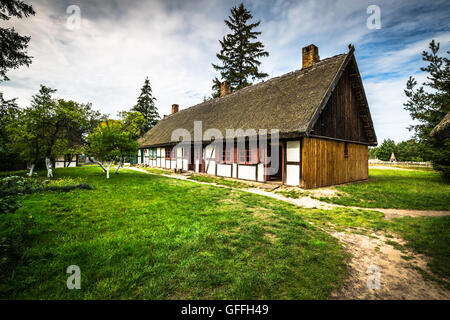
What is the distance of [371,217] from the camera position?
5.56 metres

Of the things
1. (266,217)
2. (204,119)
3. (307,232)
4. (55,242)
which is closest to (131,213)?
(55,242)

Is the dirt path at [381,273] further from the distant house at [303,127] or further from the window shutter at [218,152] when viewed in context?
the window shutter at [218,152]

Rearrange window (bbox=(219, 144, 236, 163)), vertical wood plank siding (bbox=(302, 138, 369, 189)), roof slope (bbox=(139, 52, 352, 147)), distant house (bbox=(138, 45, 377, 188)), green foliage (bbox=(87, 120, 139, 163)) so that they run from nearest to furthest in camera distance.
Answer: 1. vertical wood plank siding (bbox=(302, 138, 369, 189))
2. distant house (bbox=(138, 45, 377, 188))
3. roof slope (bbox=(139, 52, 352, 147))
4. green foliage (bbox=(87, 120, 139, 163))
5. window (bbox=(219, 144, 236, 163))

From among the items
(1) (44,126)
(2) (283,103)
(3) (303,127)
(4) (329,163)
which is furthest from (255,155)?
(1) (44,126)

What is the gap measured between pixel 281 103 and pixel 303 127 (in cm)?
359

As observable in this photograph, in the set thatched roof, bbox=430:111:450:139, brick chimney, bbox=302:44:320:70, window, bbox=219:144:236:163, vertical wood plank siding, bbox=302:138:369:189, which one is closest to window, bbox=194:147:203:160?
window, bbox=219:144:236:163

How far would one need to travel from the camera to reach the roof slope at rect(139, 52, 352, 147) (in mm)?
9672

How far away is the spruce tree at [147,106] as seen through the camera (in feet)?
110

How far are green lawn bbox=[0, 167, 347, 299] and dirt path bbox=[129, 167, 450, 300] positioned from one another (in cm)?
20

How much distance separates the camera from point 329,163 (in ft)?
34.6

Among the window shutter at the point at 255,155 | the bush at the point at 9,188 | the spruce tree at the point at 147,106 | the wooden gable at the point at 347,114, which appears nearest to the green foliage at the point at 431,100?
the wooden gable at the point at 347,114

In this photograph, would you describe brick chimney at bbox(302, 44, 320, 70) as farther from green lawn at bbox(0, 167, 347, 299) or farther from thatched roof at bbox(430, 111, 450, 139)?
green lawn at bbox(0, 167, 347, 299)
